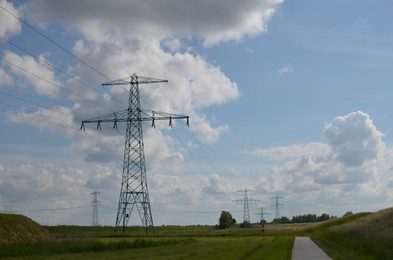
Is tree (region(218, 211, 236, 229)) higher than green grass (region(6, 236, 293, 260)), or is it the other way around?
tree (region(218, 211, 236, 229))

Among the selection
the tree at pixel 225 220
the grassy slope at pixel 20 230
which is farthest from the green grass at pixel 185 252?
the tree at pixel 225 220

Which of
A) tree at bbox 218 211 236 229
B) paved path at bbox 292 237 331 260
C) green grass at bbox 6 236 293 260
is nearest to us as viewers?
paved path at bbox 292 237 331 260

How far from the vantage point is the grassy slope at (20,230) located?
51.6 meters

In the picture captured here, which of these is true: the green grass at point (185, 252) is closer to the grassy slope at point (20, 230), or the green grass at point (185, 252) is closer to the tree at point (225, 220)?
the grassy slope at point (20, 230)

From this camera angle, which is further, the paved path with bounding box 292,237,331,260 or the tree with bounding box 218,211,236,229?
the tree with bounding box 218,211,236,229

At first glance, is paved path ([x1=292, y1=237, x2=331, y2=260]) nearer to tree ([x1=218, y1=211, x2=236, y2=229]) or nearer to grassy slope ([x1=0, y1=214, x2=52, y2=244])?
grassy slope ([x1=0, y1=214, x2=52, y2=244])

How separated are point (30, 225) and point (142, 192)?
44.1 ft

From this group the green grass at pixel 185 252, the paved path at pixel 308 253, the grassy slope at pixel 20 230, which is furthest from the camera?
the grassy slope at pixel 20 230

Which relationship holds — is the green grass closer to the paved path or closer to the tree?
the paved path

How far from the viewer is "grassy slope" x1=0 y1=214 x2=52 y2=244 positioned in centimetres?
5159

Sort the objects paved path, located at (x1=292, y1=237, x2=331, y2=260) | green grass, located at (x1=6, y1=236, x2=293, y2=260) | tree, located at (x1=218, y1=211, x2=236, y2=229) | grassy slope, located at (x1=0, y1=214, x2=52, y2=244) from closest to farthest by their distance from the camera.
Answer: paved path, located at (x1=292, y1=237, x2=331, y2=260)
green grass, located at (x1=6, y1=236, x2=293, y2=260)
grassy slope, located at (x1=0, y1=214, x2=52, y2=244)
tree, located at (x1=218, y1=211, x2=236, y2=229)

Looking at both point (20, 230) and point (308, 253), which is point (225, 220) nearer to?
point (20, 230)

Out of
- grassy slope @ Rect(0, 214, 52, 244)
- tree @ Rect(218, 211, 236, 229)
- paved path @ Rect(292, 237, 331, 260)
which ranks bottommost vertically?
paved path @ Rect(292, 237, 331, 260)

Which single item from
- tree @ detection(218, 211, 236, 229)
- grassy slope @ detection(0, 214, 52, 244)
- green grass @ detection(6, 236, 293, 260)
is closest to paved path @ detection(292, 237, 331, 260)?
green grass @ detection(6, 236, 293, 260)
